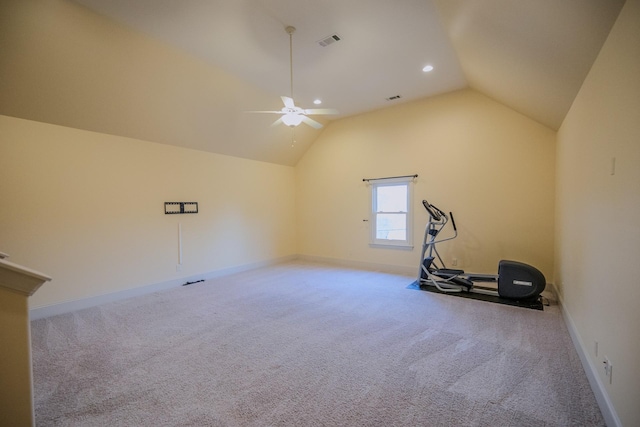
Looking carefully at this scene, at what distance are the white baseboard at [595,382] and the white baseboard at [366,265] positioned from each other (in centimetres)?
275

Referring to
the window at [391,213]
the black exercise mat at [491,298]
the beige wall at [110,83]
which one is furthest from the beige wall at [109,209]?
the black exercise mat at [491,298]

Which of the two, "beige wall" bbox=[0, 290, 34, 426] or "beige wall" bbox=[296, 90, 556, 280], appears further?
"beige wall" bbox=[296, 90, 556, 280]

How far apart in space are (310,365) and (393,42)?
3.83 meters

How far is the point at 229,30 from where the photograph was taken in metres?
3.15

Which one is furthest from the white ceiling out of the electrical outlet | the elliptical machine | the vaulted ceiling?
the electrical outlet

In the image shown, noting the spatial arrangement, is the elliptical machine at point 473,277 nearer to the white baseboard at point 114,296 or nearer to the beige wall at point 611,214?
the beige wall at point 611,214

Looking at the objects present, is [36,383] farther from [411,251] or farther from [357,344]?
[411,251]

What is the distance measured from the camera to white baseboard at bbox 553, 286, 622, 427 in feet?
5.38

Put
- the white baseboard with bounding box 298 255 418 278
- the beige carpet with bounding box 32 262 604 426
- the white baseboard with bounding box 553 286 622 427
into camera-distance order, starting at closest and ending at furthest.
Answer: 1. the white baseboard with bounding box 553 286 622 427
2. the beige carpet with bounding box 32 262 604 426
3. the white baseboard with bounding box 298 255 418 278

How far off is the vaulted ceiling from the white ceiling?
0.04 feet

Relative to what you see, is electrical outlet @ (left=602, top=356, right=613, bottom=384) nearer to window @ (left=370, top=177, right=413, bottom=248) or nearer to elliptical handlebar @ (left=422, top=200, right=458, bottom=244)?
elliptical handlebar @ (left=422, top=200, right=458, bottom=244)

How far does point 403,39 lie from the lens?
338 cm

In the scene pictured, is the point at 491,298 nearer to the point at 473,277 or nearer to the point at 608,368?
the point at 473,277

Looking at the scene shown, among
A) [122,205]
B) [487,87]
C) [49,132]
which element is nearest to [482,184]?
[487,87]
